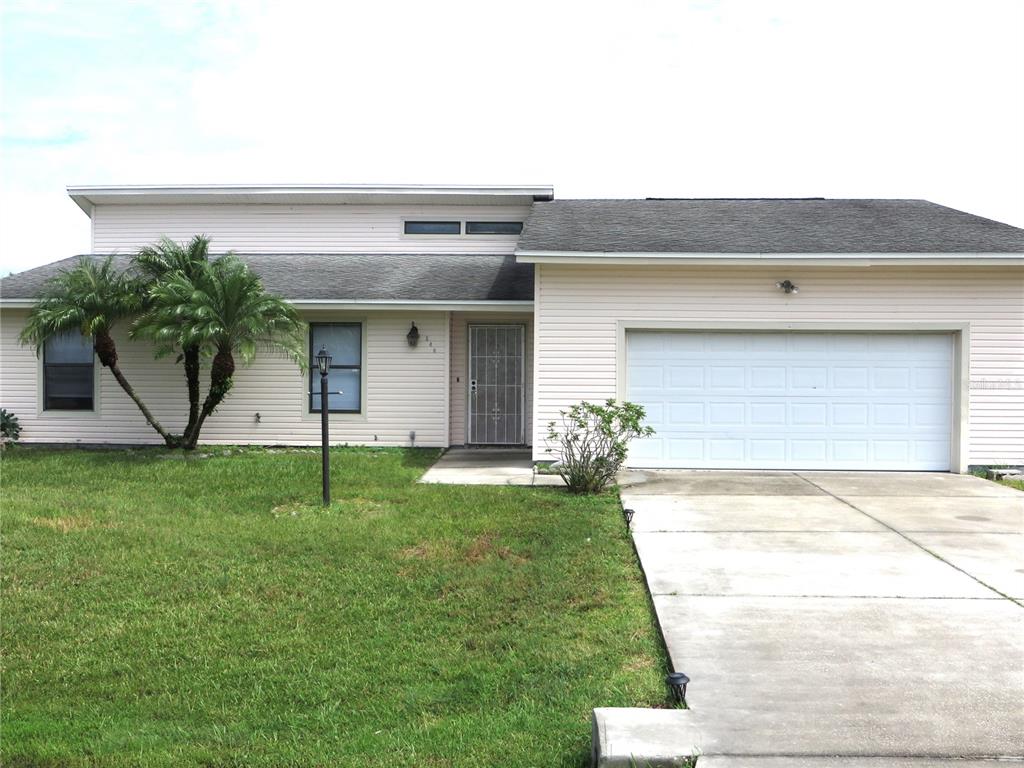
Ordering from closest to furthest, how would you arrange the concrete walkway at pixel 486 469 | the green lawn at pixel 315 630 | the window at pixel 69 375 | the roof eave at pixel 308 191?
the green lawn at pixel 315 630 → the concrete walkway at pixel 486 469 → the window at pixel 69 375 → the roof eave at pixel 308 191

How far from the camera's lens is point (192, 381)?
514 inches

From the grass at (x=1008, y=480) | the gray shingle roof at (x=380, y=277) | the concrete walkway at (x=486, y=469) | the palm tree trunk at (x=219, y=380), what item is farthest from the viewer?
the gray shingle roof at (x=380, y=277)

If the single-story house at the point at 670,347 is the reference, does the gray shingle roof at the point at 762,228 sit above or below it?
above

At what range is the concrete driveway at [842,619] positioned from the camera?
12.5 ft

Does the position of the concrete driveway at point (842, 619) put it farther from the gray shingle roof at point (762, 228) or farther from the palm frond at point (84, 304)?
the palm frond at point (84, 304)

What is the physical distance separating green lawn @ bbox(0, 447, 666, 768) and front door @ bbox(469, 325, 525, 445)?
5.04 metres

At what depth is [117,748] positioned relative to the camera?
3.90 meters

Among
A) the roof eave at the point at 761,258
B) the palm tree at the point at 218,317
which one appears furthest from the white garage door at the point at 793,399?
the palm tree at the point at 218,317

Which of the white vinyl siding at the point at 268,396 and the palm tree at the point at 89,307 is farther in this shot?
the white vinyl siding at the point at 268,396

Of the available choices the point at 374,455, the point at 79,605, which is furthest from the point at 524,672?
the point at 374,455

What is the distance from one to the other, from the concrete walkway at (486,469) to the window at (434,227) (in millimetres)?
4461

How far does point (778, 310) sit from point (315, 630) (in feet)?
28.2

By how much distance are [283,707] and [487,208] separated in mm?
12572

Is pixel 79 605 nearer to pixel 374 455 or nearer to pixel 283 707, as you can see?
pixel 283 707
